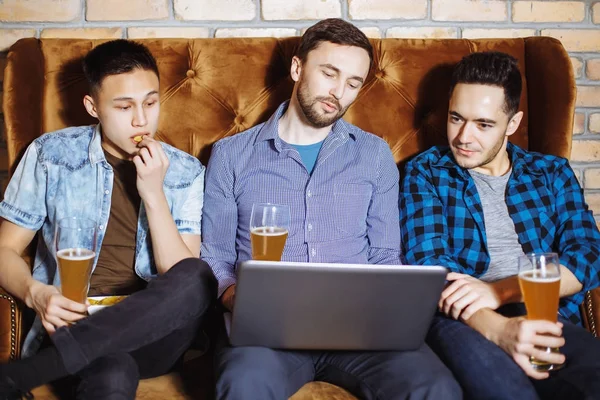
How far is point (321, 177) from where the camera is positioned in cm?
188

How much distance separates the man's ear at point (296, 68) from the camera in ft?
6.33

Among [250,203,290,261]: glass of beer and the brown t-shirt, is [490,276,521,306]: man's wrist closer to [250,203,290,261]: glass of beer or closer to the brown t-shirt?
[250,203,290,261]: glass of beer

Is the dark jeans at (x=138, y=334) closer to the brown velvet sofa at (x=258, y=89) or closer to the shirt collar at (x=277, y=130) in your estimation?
the shirt collar at (x=277, y=130)

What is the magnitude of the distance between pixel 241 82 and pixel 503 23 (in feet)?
3.12

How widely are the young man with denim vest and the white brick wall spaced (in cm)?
45

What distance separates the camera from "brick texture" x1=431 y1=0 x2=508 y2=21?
233 centimetres

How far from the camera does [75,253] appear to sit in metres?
1.44

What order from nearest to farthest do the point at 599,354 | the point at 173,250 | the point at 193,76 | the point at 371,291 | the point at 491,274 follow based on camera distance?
1. the point at 371,291
2. the point at 599,354
3. the point at 173,250
4. the point at 491,274
5. the point at 193,76

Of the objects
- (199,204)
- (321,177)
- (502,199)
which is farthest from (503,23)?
(199,204)

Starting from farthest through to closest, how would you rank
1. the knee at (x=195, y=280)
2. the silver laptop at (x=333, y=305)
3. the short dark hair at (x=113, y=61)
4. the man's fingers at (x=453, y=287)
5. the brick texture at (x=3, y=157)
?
1. the brick texture at (x=3, y=157)
2. the short dark hair at (x=113, y=61)
3. the man's fingers at (x=453, y=287)
4. the knee at (x=195, y=280)
5. the silver laptop at (x=333, y=305)

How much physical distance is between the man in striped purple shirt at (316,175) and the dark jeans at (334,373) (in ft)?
1.01

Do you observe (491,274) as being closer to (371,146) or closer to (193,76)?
(371,146)

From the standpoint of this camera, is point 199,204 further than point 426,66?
No

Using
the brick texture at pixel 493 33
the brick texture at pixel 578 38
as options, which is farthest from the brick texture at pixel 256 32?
the brick texture at pixel 578 38
